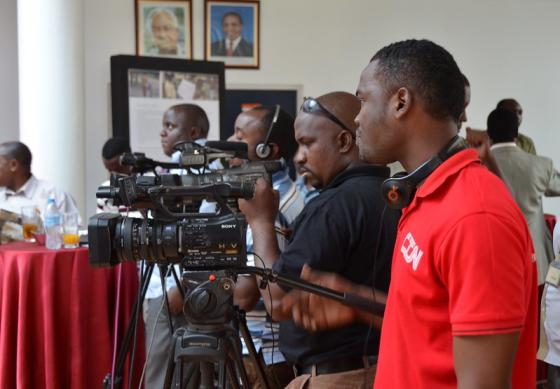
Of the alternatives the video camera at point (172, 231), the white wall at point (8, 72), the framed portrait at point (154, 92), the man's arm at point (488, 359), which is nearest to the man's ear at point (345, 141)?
the video camera at point (172, 231)

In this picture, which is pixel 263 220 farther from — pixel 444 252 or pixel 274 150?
pixel 444 252

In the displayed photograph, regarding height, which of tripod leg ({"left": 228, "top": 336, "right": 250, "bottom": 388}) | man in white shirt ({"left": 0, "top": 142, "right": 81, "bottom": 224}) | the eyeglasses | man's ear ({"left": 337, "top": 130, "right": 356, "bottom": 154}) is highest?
the eyeglasses

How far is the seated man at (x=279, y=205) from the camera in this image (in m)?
1.58

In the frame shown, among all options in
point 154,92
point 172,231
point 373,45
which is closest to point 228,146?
point 172,231

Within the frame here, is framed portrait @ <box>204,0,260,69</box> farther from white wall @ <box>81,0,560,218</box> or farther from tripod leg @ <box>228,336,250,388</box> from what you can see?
tripod leg @ <box>228,336,250,388</box>

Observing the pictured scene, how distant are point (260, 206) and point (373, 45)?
4.43m

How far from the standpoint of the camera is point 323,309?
4.22 ft

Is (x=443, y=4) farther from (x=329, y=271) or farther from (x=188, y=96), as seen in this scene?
(x=329, y=271)

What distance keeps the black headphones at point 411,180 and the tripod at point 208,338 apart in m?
0.48

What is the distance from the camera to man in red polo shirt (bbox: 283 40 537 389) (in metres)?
0.76

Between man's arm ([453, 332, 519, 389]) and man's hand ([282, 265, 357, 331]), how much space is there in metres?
0.48

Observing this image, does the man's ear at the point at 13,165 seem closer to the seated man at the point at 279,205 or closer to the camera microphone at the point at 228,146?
the seated man at the point at 279,205

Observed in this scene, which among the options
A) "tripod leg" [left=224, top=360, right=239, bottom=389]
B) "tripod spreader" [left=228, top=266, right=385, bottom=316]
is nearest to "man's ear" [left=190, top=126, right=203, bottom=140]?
"tripod leg" [left=224, top=360, right=239, bottom=389]

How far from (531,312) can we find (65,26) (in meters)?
4.21
